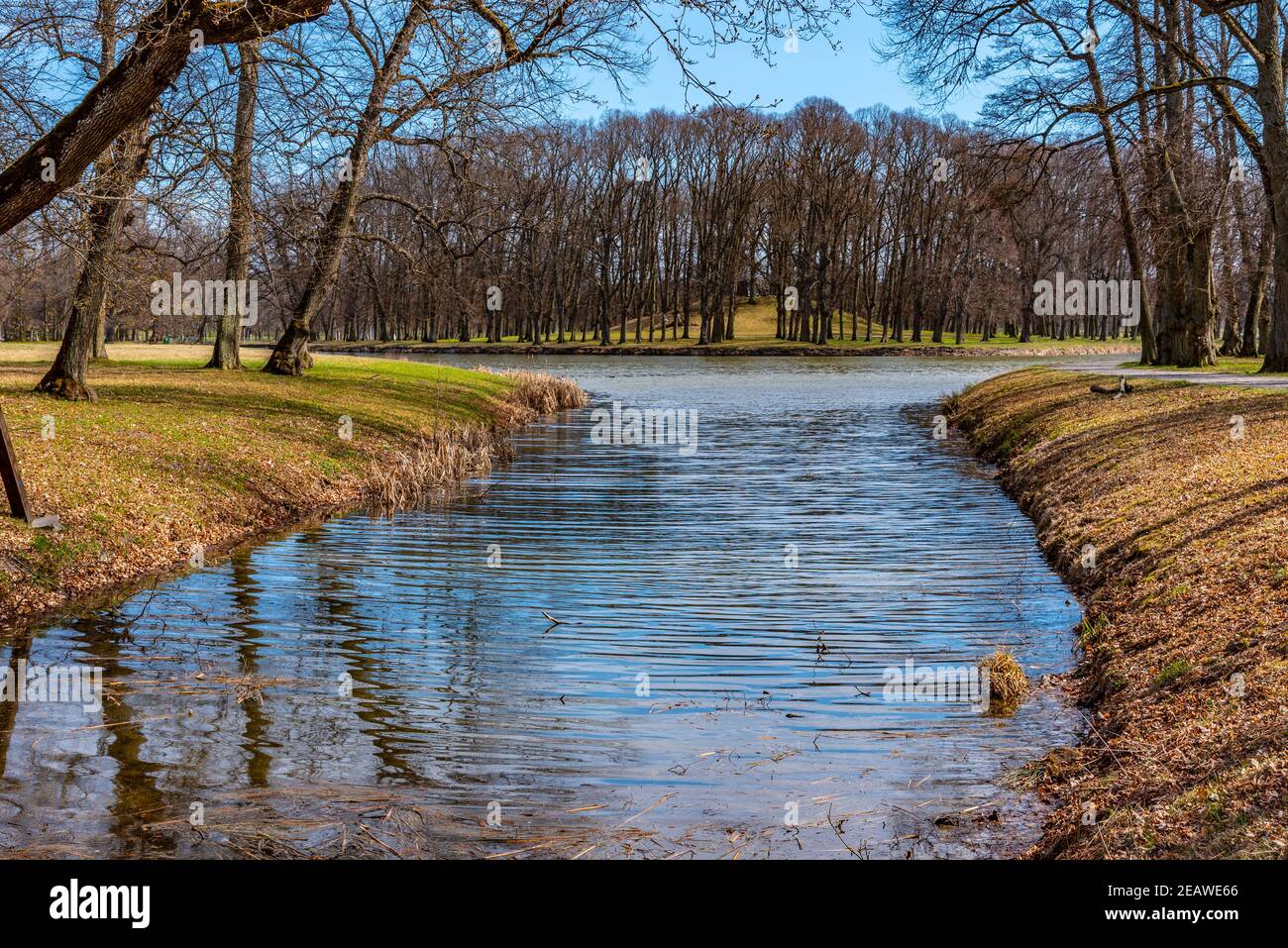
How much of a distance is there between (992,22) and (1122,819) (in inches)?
774

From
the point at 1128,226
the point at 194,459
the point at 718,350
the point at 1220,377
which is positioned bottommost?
the point at 194,459

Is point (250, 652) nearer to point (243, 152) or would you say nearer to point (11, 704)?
point (11, 704)

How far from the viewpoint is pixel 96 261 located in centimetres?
1700

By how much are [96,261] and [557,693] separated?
1202 centimetres

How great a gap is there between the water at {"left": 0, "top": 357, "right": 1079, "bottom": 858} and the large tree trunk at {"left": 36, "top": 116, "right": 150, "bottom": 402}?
4.94m

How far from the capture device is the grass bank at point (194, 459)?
39.6 feet

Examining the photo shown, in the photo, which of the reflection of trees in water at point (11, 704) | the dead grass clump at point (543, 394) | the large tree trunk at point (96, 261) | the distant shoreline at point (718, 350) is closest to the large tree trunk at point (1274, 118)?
the dead grass clump at point (543, 394)

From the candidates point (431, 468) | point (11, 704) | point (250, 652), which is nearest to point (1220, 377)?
point (431, 468)

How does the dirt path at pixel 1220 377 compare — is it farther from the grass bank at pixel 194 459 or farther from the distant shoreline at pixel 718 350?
the distant shoreline at pixel 718 350

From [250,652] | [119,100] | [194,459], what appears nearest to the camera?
[250,652]

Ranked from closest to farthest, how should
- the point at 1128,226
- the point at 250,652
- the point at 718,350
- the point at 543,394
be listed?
1. the point at 250,652
2. the point at 1128,226
3. the point at 543,394
4. the point at 718,350

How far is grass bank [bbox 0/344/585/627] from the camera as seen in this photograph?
12.1 metres

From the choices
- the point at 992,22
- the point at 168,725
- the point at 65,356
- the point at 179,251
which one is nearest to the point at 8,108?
the point at 65,356

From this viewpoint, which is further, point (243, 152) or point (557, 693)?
point (243, 152)
